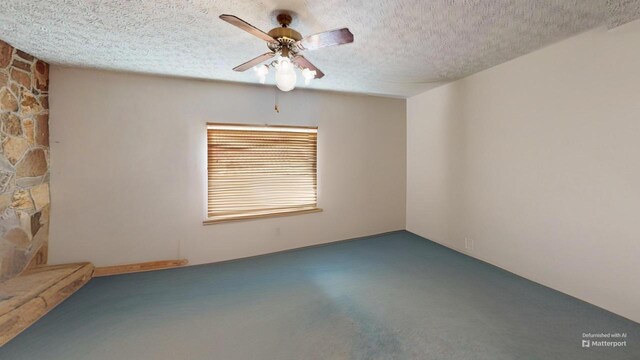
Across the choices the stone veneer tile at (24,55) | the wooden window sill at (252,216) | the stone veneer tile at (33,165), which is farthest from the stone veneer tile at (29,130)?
the wooden window sill at (252,216)

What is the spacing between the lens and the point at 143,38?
2021 mm

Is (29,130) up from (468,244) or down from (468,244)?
up

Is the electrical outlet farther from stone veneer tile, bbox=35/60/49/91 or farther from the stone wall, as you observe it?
stone veneer tile, bbox=35/60/49/91

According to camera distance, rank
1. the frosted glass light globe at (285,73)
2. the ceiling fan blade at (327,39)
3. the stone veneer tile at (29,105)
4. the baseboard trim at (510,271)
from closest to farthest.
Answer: the ceiling fan blade at (327,39) < the frosted glass light globe at (285,73) < the baseboard trim at (510,271) < the stone veneer tile at (29,105)

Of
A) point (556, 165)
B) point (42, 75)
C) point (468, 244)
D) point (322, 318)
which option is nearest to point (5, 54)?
point (42, 75)

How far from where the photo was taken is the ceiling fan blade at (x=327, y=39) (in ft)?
4.73

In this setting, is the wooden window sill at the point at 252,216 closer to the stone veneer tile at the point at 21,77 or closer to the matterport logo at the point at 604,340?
the stone veneer tile at the point at 21,77

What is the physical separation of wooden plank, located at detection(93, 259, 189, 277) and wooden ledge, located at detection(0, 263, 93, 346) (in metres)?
0.10

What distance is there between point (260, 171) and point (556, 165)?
320 centimetres

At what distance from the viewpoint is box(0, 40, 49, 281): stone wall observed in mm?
2148

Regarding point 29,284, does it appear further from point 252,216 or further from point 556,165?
point 556,165

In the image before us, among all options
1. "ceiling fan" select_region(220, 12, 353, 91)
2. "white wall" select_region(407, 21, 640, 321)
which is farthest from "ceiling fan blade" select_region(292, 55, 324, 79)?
"white wall" select_region(407, 21, 640, 321)

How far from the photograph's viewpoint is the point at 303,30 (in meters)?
1.91

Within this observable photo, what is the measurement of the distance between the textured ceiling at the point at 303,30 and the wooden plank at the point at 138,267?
2189mm
